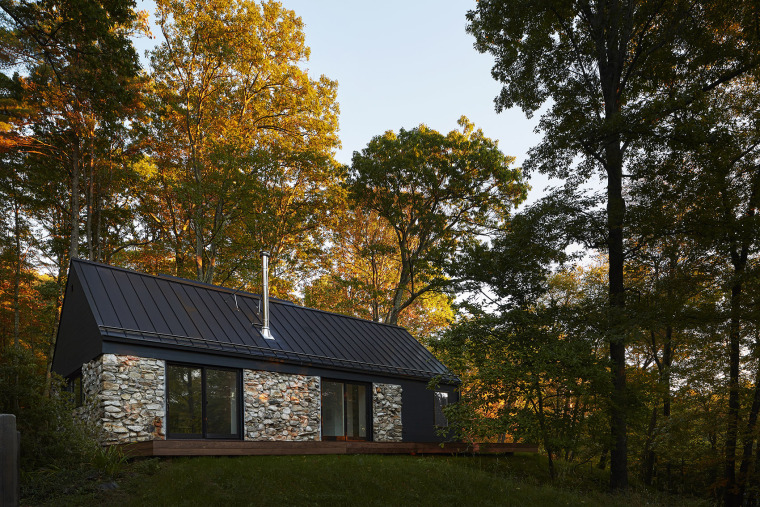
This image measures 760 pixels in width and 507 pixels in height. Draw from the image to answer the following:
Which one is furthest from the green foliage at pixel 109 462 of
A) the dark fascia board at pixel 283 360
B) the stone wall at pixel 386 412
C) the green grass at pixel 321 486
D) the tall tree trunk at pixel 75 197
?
the tall tree trunk at pixel 75 197

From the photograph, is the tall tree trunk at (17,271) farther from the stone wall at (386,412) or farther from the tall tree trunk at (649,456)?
the tall tree trunk at (649,456)

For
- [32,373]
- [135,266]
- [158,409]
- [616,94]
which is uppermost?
[616,94]

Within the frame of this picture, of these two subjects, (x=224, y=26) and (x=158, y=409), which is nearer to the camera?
(x=158, y=409)

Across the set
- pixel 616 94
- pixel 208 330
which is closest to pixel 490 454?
pixel 208 330

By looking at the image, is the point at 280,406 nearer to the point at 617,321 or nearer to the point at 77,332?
the point at 77,332

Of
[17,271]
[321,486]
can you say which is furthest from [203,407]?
[17,271]

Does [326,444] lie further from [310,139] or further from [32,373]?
A: [310,139]

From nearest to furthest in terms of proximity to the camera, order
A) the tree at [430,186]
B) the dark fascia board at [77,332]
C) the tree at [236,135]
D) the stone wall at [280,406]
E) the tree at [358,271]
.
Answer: the dark fascia board at [77,332], the stone wall at [280,406], the tree at [236,135], the tree at [430,186], the tree at [358,271]

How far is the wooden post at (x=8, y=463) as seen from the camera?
76.8 inches

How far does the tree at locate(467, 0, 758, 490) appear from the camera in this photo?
13.4 metres

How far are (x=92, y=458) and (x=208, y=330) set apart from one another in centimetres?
452

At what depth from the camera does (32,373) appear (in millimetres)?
10172

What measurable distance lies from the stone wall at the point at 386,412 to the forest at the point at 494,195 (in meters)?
2.08

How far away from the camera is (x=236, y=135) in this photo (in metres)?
23.8
